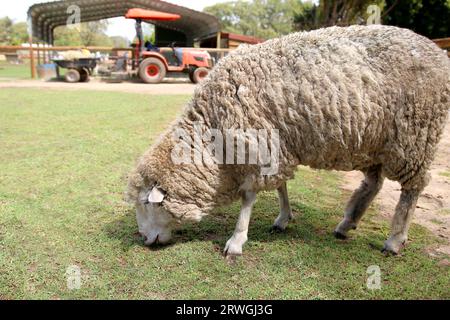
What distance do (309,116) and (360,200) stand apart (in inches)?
45.8

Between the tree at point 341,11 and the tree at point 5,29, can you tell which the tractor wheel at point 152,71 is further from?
the tree at point 5,29

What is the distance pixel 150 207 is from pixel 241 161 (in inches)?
32.3

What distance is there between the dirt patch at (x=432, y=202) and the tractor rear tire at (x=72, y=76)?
44.1 ft

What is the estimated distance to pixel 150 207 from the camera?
321cm

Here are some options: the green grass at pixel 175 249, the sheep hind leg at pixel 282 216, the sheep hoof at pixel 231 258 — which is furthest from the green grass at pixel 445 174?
the sheep hoof at pixel 231 258

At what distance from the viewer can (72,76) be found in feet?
52.6

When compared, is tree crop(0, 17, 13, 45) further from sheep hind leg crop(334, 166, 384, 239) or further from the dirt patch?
sheep hind leg crop(334, 166, 384, 239)

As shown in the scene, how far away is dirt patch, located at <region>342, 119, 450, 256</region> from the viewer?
3.82 metres

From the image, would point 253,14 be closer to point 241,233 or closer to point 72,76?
point 72,76

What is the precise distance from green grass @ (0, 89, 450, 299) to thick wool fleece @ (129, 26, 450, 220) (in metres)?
0.53

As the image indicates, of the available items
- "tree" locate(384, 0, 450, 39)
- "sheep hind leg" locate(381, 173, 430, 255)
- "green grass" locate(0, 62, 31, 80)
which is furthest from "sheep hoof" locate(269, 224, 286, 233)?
"tree" locate(384, 0, 450, 39)

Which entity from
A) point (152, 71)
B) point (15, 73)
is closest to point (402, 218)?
point (152, 71)

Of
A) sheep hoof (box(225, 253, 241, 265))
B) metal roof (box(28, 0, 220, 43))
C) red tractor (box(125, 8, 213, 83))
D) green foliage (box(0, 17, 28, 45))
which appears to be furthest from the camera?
green foliage (box(0, 17, 28, 45))

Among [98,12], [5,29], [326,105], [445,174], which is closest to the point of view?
[326,105]
